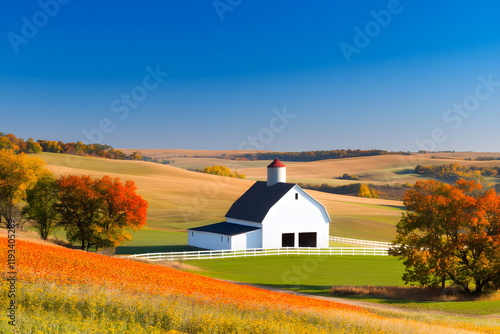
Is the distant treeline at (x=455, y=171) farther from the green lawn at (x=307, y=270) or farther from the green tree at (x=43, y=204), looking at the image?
the green tree at (x=43, y=204)

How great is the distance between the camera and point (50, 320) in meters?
12.2

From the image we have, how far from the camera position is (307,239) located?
61.6 meters

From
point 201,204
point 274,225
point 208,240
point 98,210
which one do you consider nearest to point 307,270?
point 274,225

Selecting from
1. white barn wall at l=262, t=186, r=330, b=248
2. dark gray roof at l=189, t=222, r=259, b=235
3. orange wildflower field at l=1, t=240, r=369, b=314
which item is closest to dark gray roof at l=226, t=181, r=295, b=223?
white barn wall at l=262, t=186, r=330, b=248

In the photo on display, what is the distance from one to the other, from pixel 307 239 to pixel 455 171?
98.2 meters

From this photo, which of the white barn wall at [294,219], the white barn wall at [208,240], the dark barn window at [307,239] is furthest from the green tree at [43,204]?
the dark barn window at [307,239]

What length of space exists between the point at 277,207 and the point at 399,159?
136m

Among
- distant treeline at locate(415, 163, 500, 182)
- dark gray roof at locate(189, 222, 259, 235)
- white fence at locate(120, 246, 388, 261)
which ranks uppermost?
distant treeline at locate(415, 163, 500, 182)

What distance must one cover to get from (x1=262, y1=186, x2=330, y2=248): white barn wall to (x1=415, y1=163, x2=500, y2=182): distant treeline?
8332cm

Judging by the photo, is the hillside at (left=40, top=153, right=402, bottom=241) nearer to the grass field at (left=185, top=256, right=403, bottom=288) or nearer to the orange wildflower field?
the grass field at (left=185, top=256, right=403, bottom=288)

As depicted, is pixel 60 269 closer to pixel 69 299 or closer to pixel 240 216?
pixel 69 299

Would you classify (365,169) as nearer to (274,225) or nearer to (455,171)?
Answer: (455,171)

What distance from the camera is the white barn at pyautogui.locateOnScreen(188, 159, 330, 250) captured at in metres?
57.5

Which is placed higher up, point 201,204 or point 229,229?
point 201,204
